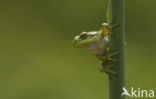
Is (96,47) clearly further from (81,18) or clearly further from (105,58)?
(81,18)

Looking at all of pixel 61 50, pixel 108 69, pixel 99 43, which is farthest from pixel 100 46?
pixel 61 50

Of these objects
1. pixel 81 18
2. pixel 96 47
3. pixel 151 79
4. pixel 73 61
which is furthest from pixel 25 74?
pixel 96 47

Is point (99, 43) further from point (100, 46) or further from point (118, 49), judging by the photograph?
point (118, 49)

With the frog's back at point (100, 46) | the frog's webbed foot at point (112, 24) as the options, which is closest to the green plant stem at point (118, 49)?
the frog's webbed foot at point (112, 24)

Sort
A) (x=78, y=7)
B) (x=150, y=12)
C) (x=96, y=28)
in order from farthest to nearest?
(x=78, y=7), (x=96, y=28), (x=150, y=12)

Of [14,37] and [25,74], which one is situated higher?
[14,37]

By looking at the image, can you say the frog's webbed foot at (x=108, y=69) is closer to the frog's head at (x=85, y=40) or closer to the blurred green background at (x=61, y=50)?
the frog's head at (x=85, y=40)
